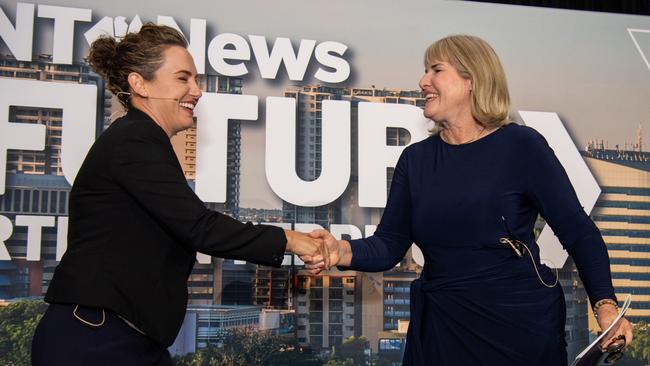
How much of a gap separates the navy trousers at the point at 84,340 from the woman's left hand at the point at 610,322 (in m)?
1.04

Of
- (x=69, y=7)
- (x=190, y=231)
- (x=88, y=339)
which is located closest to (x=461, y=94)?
(x=190, y=231)

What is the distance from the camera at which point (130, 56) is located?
1836 mm

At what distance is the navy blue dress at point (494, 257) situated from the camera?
1.82 m

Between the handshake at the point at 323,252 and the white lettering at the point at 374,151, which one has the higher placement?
the white lettering at the point at 374,151

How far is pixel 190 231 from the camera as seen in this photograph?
1617mm

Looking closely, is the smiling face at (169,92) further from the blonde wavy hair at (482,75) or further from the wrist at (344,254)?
the blonde wavy hair at (482,75)

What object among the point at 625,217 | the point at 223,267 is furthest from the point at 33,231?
the point at 625,217

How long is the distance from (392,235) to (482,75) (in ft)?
1.73

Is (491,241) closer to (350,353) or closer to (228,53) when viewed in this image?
(350,353)

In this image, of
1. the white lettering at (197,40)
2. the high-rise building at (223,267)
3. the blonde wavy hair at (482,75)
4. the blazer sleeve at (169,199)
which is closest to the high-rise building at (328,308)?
the high-rise building at (223,267)

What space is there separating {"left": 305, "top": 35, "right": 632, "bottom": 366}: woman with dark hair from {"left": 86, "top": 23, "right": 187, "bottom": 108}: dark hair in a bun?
76 centimetres

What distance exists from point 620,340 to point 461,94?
0.76m

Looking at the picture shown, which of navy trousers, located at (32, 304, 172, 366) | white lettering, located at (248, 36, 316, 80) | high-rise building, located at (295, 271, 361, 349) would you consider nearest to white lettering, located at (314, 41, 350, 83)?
white lettering, located at (248, 36, 316, 80)

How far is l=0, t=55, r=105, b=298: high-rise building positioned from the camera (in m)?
3.30
